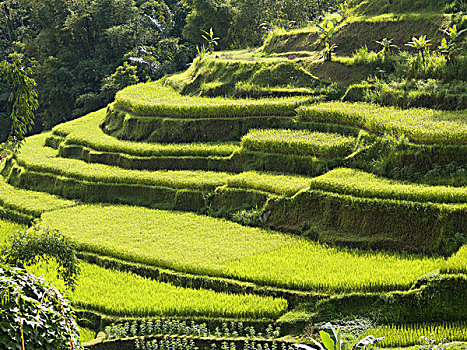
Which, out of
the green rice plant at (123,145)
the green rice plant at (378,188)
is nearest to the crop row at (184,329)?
the green rice plant at (378,188)

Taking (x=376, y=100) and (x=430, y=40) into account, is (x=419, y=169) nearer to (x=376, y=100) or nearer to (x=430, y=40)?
(x=376, y=100)

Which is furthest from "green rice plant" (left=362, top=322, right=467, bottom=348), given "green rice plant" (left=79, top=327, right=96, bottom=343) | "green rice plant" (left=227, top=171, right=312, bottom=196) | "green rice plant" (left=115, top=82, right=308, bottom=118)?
"green rice plant" (left=115, top=82, right=308, bottom=118)

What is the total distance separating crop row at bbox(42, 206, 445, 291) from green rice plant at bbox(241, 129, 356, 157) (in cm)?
208

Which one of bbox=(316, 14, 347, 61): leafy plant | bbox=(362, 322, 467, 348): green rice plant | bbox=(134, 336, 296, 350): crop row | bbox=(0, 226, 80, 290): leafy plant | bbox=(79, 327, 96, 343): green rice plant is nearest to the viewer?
bbox=(362, 322, 467, 348): green rice plant

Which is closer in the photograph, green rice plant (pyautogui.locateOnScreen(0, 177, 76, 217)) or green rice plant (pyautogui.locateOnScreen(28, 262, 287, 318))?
green rice plant (pyautogui.locateOnScreen(28, 262, 287, 318))

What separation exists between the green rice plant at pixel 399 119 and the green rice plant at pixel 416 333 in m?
4.01

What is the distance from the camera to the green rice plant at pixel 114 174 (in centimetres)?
1391

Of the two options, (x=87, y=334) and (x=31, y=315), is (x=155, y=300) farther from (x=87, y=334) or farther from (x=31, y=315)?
(x=31, y=315)

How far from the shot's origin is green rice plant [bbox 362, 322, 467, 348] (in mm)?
8195

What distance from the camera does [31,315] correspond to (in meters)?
3.82

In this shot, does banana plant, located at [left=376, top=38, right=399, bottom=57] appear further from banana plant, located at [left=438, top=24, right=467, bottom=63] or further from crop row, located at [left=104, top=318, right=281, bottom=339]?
crop row, located at [left=104, top=318, right=281, bottom=339]

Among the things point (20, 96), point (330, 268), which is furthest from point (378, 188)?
point (20, 96)

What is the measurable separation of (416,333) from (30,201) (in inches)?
409

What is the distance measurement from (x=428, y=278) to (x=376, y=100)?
6.15 meters
